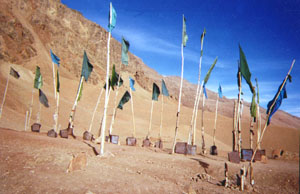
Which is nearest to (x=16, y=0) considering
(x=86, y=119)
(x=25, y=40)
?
(x=25, y=40)

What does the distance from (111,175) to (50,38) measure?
184 ft

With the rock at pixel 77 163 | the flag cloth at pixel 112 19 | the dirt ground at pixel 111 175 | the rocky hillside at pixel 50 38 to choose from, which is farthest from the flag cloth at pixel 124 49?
the rocky hillside at pixel 50 38

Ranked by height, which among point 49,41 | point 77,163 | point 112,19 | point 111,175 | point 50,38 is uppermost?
point 50,38

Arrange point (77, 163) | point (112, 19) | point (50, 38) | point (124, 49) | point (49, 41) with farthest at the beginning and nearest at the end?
1. point (50, 38)
2. point (49, 41)
3. point (124, 49)
4. point (112, 19)
5. point (77, 163)

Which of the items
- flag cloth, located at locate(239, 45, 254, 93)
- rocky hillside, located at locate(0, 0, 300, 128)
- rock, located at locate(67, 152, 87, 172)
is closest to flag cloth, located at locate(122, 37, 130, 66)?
flag cloth, located at locate(239, 45, 254, 93)

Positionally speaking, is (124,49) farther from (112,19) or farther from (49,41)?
(49,41)

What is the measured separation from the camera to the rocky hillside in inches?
1594

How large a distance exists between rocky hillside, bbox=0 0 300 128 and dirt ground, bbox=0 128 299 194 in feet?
126

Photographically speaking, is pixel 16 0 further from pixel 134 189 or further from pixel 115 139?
pixel 134 189

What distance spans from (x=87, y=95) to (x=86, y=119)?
20.7m

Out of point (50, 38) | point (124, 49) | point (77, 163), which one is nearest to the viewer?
point (77, 163)

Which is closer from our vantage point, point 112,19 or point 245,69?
point 245,69

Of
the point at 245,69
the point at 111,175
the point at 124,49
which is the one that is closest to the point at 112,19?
the point at 124,49

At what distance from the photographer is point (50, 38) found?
5272 centimetres
